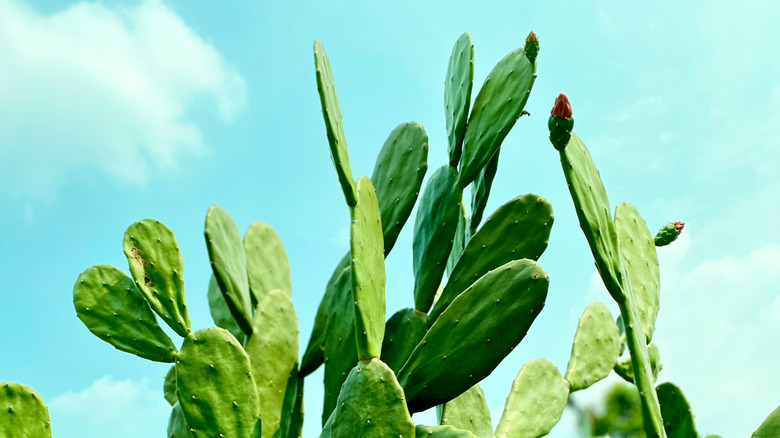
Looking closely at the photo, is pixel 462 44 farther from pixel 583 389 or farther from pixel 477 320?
pixel 583 389

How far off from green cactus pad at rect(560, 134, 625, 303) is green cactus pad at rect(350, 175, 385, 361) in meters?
0.45

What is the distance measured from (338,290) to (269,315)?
Result: 257 millimetres

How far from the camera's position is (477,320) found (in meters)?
1.54

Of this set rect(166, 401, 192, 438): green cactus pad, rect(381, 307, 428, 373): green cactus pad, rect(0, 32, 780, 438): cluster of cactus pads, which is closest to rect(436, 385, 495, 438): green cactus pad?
rect(0, 32, 780, 438): cluster of cactus pads

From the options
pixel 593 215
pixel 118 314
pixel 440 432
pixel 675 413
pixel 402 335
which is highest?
pixel 118 314

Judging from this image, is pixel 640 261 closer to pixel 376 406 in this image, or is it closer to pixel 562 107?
pixel 562 107

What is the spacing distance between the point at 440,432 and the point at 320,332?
80 centimetres

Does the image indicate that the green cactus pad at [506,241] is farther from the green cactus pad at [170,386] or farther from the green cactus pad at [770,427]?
the green cactus pad at [170,386]

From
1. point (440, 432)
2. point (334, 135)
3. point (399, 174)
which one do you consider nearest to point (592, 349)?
point (399, 174)

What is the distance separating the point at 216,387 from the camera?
172cm

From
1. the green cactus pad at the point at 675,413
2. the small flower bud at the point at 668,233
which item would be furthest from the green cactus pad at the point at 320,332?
the green cactus pad at the point at 675,413

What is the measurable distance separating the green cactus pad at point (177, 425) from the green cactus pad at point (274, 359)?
0.23 metres

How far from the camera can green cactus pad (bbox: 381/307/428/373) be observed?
1.77m

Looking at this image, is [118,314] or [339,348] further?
[118,314]
